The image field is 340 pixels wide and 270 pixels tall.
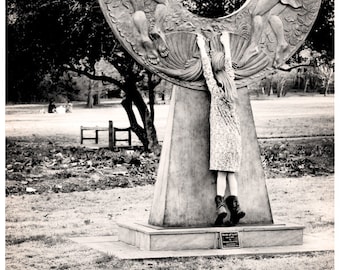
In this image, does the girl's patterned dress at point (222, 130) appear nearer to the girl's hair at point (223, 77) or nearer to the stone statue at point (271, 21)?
the girl's hair at point (223, 77)

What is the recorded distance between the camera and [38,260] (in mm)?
11281

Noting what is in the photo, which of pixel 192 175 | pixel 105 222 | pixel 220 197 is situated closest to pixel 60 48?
pixel 105 222

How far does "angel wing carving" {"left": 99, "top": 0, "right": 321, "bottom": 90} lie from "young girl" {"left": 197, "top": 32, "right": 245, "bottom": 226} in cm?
19

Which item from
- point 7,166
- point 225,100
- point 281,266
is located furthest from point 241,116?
point 7,166

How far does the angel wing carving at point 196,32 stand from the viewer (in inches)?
436

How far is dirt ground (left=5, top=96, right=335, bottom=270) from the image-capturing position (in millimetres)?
13555

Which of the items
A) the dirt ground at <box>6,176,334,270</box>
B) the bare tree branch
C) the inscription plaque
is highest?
the bare tree branch

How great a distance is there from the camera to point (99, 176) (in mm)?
17406

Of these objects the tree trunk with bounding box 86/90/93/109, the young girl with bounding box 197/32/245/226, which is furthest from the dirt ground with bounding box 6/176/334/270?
the tree trunk with bounding box 86/90/93/109

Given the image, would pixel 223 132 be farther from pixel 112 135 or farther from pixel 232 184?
pixel 112 135

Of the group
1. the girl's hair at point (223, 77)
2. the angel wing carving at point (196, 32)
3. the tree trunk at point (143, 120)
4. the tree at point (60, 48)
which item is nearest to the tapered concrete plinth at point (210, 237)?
the girl's hair at point (223, 77)

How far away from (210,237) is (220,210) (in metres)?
0.34

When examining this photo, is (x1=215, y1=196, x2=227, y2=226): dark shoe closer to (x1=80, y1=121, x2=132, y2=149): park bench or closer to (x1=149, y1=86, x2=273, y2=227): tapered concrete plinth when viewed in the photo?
(x1=149, y1=86, x2=273, y2=227): tapered concrete plinth

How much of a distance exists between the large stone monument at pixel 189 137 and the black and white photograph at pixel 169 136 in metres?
0.01
